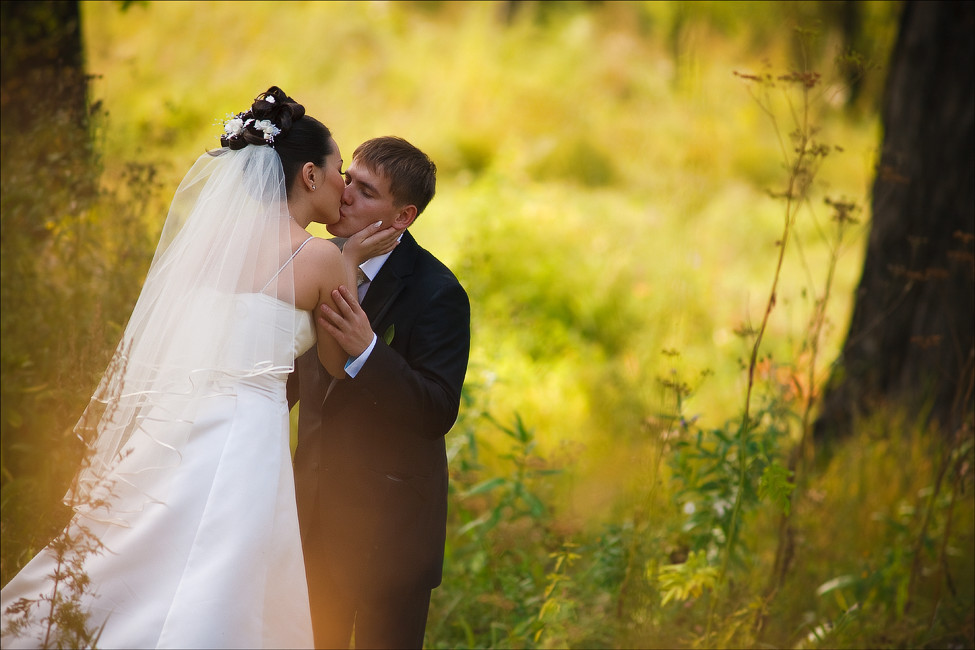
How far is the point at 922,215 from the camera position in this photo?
5.21 meters

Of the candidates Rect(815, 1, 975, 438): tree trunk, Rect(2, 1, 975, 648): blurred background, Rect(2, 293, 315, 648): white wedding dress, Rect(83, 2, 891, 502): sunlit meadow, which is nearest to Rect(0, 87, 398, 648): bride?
Rect(2, 293, 315, 648): white wedding dress

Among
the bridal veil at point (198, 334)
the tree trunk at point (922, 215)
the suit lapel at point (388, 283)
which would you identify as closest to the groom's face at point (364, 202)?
the suit lapel at point (388, 283)

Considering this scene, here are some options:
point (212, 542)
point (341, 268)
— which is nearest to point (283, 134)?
point (341, 268)

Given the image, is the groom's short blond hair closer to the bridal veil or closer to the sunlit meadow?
the bridal veil

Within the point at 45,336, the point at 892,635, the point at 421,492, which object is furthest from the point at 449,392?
the point at 892,635

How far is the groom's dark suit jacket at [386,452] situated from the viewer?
2.50 m

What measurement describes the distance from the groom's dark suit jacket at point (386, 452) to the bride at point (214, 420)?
0.18 m

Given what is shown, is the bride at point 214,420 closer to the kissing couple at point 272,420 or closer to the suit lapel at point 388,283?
the kissing couple at point 272,420

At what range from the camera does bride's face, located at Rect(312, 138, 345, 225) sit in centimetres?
243

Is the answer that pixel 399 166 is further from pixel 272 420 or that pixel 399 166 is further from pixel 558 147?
pixel 558 147

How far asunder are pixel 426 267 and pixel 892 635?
2.55 m

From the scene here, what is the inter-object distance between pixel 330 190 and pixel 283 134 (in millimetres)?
201

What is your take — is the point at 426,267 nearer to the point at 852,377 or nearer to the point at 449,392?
the point at 449,392

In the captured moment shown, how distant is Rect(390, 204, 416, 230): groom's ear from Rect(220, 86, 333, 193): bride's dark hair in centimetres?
29
